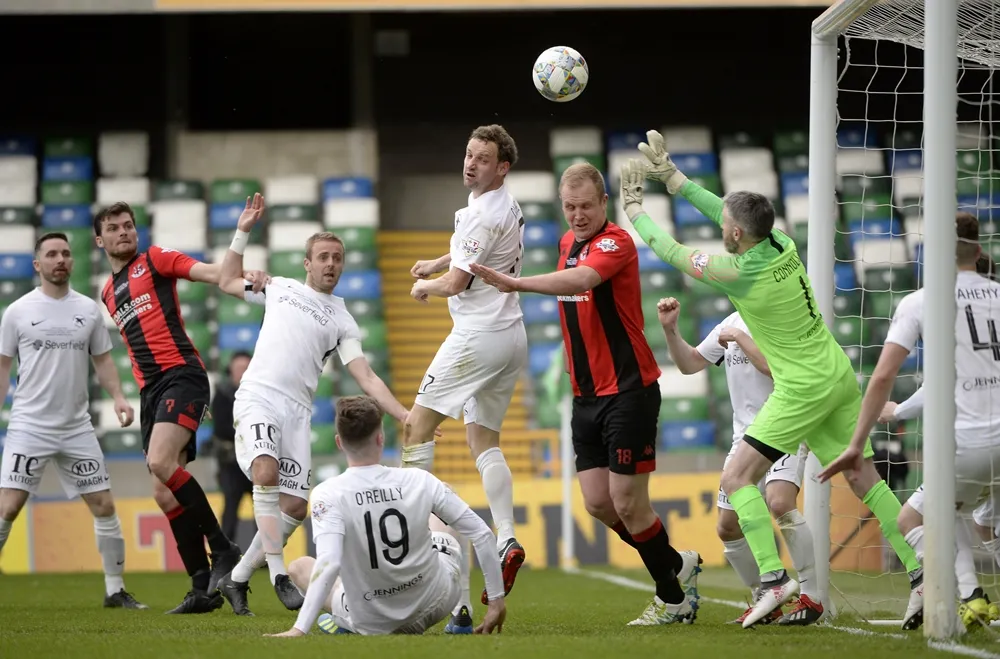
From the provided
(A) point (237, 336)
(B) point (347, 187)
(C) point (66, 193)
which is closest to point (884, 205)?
(A) point (237, 336)

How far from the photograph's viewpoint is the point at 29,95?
65.7 ft

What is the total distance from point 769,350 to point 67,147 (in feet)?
50.0

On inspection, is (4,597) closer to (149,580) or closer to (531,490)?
(149,580)

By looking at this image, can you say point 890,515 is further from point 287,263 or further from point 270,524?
point 287,263

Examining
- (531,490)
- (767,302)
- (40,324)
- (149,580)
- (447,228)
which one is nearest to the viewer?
(767,302)

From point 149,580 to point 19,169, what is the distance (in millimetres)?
8693

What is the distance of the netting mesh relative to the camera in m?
8.14

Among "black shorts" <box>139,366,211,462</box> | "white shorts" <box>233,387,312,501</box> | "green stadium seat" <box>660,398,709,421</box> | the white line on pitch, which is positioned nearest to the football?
"white shorts" <box>233,387,312,501</box>

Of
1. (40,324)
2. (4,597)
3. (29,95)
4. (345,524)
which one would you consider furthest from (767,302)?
(29,95)

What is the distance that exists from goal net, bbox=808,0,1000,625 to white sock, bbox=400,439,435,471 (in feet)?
7.71

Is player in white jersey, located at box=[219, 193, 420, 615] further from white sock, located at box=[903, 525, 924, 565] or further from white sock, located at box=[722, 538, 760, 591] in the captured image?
white sock, located at box=[903, 525, 924, 565]

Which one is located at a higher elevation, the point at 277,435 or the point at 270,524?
the point at 277,435

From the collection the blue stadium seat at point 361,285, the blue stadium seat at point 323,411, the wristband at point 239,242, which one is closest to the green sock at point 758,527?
the wristband at point 239,242

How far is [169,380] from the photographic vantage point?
8484mm
